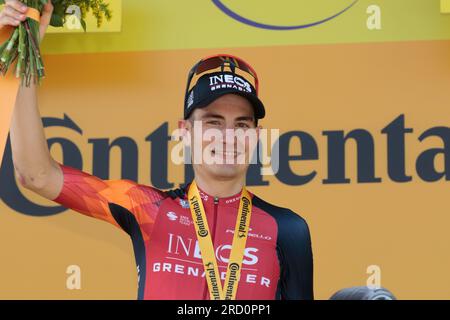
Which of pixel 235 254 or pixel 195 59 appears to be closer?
pixel 235 254

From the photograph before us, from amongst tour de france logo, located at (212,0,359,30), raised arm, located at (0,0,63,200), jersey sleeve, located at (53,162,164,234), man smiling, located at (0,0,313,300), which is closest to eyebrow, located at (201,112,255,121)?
man smiling, located at (0,0,313,300)

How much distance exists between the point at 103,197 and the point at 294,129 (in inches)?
65.6

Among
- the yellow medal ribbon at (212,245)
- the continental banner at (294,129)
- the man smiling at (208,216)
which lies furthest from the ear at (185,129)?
the continental banner at (294,129)

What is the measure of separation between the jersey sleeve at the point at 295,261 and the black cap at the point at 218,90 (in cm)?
36

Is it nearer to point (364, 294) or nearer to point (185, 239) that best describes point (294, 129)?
point (185, 239)

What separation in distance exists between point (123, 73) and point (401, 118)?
49.5 inches

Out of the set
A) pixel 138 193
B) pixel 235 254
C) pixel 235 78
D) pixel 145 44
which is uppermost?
pixel 145 44

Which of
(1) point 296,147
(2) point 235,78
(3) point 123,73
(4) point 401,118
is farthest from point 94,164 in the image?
(2) point 235,78

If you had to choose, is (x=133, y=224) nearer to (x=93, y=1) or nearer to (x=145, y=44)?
(x=93, y=1)

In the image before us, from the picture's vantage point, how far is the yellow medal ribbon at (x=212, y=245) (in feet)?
9.32

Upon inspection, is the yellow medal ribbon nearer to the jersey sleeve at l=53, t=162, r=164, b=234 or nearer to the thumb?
the jersey sleeve at l=53, t=162, r=164, b=234

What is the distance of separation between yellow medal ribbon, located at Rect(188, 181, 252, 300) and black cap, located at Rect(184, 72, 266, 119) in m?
0.25

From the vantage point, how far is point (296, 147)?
4.46 metres

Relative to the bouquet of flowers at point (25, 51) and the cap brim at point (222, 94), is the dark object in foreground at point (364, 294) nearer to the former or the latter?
the cap brim at point (222, 94)
